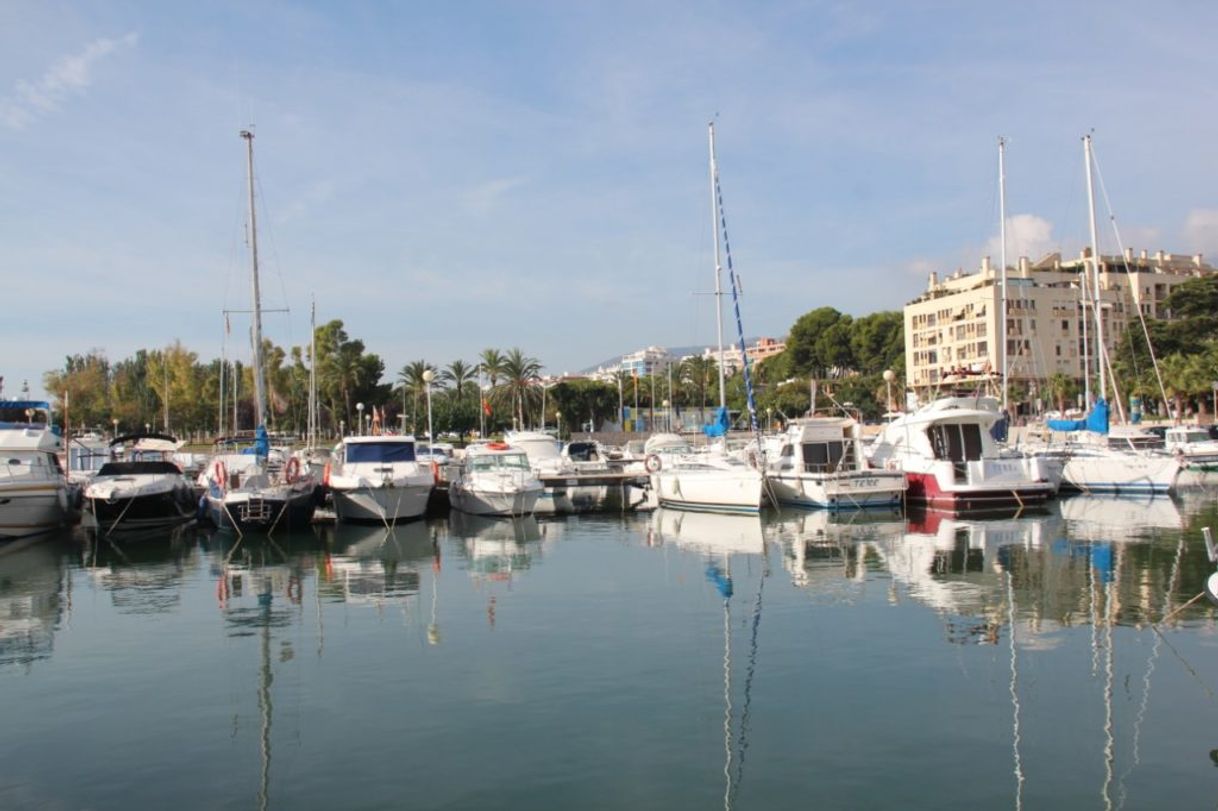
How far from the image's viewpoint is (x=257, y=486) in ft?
106

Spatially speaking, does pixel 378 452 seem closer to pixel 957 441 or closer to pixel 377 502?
pixel 377 502

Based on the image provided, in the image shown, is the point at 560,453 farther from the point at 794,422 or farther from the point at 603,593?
the point at 603,593

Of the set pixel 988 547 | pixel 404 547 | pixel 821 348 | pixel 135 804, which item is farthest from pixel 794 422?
pixel 821 348

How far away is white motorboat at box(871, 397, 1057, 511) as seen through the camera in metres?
34.8

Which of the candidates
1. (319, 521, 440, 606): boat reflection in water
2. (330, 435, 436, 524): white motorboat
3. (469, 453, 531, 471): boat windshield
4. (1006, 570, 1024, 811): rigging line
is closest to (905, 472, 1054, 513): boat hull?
(1006, 570, 1024, 811): rigging line

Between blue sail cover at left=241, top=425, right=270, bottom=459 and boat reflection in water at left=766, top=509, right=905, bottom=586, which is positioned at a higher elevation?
blue sail cover at left=241, top=425, right=270, bottom=459

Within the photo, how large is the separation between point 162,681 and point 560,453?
1422 inches

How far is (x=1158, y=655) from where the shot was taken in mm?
14258

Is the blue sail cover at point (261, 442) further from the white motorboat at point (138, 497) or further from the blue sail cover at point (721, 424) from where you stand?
the blue sail cover at point (721, 424)

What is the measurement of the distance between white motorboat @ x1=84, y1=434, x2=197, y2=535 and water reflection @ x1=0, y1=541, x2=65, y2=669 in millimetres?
2001

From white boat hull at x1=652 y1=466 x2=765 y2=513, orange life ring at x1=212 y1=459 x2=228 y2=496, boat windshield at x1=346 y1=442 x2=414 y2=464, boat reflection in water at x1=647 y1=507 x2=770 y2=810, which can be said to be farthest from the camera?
white boat hull at x1=652 y1=466 x2=765 y2=513

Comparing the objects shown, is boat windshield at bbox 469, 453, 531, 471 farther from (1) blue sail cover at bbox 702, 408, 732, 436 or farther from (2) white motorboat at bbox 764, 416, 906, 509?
(1) blue sail cover at bbox 702, 408, 732, 436

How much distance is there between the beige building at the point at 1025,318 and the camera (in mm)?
114125

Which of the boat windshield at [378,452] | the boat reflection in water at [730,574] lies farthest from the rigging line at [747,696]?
the boat windshield at [378,452]
